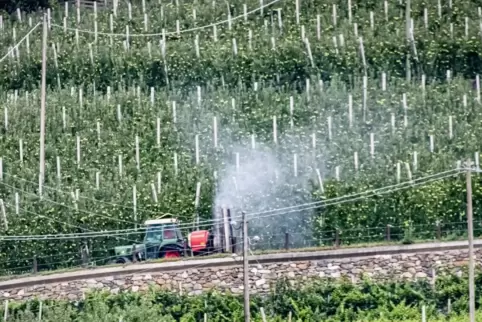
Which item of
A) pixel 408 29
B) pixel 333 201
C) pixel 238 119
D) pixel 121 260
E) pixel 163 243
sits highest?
pixel 408 29

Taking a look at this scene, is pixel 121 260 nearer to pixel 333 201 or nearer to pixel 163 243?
pixel 163 243

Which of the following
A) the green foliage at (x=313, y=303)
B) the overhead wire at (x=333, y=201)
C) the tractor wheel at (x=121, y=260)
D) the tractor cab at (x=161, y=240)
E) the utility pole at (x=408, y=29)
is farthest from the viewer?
the utility pole at (x=408, y=29)

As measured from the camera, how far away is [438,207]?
34750 millimetres

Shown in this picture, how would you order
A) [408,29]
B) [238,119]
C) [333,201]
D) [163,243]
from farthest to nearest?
[408,29] < [238,119] < [333,201] < [163,243]

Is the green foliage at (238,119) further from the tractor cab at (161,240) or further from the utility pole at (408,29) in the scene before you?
the tractor cab at (161,240)

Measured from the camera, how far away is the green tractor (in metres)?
34.0

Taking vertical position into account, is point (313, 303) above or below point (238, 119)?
below

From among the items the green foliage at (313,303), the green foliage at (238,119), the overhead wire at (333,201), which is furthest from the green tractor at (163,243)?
the green foliage at (313,303)

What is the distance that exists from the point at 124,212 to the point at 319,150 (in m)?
4.96

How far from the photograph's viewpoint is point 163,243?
34125mm

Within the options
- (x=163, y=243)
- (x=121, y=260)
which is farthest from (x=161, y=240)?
(x=121, y=260)

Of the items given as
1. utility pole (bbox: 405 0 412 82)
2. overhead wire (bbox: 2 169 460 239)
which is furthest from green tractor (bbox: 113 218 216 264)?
utility pole (bbox: 405 0 412 82)

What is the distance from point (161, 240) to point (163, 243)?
100 millimetres

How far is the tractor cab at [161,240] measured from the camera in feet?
112
